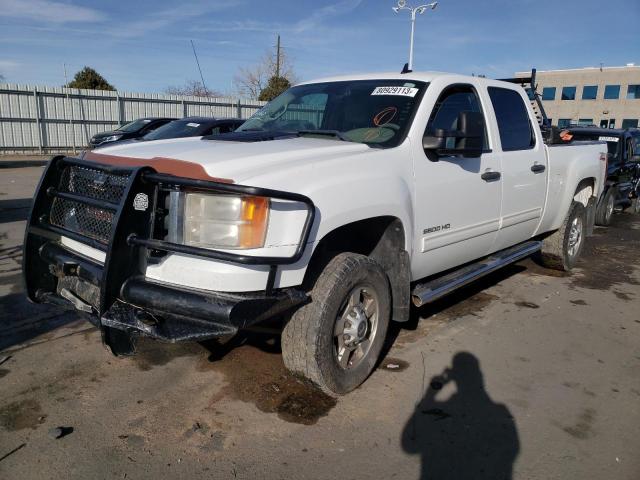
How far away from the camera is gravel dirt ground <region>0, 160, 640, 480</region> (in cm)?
271

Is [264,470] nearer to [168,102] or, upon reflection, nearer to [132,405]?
[132,405]

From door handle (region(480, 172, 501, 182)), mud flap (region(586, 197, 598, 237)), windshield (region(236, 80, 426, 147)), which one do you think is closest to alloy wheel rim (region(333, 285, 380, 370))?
windshield (region(236, 80, 426, 147))

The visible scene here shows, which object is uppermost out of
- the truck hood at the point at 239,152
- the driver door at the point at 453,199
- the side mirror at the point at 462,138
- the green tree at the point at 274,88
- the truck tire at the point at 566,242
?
the green tree at the point at 274,88

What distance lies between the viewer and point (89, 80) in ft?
94.8

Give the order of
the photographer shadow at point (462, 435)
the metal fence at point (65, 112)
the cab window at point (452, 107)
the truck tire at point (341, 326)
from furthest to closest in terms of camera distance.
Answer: the metal fence at point (65, 112), the cab window at point (452, 107), the truck tire at point (341, 326), the photographer shadow at point (462, 435)

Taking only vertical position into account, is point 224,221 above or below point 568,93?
below

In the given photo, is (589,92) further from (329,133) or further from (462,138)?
(329,133)

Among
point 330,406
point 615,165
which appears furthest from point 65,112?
point 330,406

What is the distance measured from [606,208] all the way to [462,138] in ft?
27.3

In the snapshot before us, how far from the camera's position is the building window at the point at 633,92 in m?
55.6

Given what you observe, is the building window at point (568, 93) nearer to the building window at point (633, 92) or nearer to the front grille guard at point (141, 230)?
the building window at point (633, 92)

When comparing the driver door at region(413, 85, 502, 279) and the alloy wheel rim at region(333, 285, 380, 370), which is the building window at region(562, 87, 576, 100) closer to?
the driver door at region(413, 85, 502, 279)

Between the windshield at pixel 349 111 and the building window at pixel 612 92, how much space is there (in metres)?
62.9

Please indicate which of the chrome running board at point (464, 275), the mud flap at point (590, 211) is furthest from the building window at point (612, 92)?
the chrome running board at point (464, 275)
